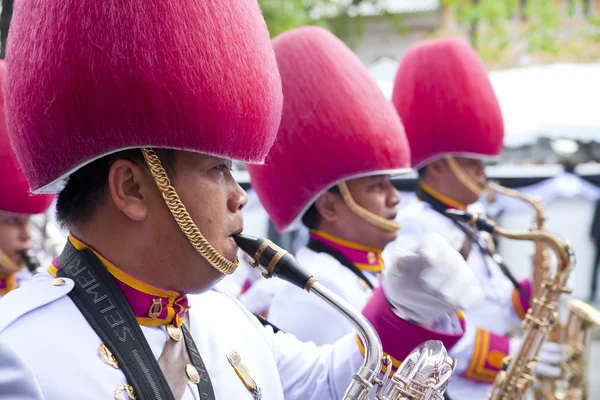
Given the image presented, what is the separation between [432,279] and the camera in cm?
194

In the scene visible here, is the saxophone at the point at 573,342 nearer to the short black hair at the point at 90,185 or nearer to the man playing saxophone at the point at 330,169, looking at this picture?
the man playing saxophone at the point at 330,169

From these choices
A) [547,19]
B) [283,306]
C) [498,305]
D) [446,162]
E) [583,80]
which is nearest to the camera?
[283,306]

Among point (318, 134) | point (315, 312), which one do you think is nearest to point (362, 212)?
point (318, 134)

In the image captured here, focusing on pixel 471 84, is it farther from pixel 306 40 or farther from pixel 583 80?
pixel 583 80

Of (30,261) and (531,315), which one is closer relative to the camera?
(30,261)

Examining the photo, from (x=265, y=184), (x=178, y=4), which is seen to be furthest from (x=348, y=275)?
(x=178, y=4)

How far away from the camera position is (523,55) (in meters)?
22.4

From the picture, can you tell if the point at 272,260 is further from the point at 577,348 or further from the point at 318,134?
the point at 577,348

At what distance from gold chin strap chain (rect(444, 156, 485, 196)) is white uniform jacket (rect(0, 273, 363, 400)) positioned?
263 centimetres

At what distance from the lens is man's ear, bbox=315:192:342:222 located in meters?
3.46

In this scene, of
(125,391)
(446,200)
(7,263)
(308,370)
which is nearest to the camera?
(125,391)

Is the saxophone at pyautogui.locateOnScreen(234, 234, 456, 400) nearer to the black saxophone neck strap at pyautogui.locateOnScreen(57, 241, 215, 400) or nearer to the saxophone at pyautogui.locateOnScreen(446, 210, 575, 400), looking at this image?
the black saxophone neck strap at pyautogui.locateOnScreen(57, 241, 215, 400)

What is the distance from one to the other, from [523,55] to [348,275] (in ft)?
67.4

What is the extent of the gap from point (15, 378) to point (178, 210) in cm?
49
